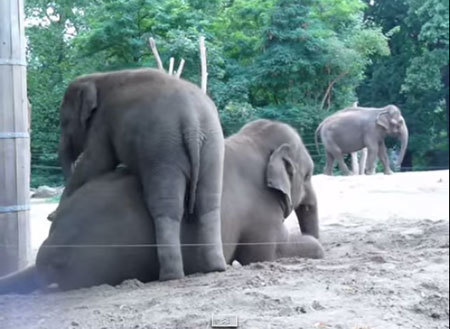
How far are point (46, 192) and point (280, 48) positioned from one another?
3.36ft

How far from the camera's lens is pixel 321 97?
2.61 metres

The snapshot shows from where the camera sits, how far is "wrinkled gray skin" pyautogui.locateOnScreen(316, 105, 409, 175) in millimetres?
2624

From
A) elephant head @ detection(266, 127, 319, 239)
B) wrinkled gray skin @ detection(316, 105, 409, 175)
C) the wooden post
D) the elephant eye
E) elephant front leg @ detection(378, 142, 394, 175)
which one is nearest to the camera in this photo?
wrinkled gray skin @ detection(316, 105, 409, 175)

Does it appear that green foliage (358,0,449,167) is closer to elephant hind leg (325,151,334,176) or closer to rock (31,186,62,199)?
elephant hind leg (325,151,334,176)

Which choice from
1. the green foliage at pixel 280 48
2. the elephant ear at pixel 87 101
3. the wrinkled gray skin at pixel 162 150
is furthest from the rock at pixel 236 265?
the green foliage at pixel 280 48

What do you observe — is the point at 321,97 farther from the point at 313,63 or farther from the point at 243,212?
the point at 243,212

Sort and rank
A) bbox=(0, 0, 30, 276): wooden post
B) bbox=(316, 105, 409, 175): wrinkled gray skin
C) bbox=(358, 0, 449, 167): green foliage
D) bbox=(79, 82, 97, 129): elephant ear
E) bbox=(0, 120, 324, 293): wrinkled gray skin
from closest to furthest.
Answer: bbox=(358, 0, 449, 167): green foliage → bbox=(316, 105, 409, 175): wrinkled gray skin → bbox=(0, 0, 30, 276): wooden post → bbox=(79, 82, 97, 129): elephant ear → bbox=(0, 120, 324, 293): wrinkled gray skin

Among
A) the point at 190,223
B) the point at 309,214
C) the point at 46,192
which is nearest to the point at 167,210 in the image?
the point at 190,223

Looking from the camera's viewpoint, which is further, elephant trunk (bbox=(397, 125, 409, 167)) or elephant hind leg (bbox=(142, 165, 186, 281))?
elephant hind leg (bbox=(142, 165, 186, 281))

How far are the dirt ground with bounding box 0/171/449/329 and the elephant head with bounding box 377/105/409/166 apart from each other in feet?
0.39

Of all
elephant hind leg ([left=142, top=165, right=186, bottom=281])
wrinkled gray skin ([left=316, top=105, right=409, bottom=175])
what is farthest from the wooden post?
wrinkled gray skin ([left=316, top=105, right=409, bottom=175])

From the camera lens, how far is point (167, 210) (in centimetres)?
325

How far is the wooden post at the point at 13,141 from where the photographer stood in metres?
2.90

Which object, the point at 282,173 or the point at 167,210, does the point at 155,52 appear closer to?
the point at 167,210
